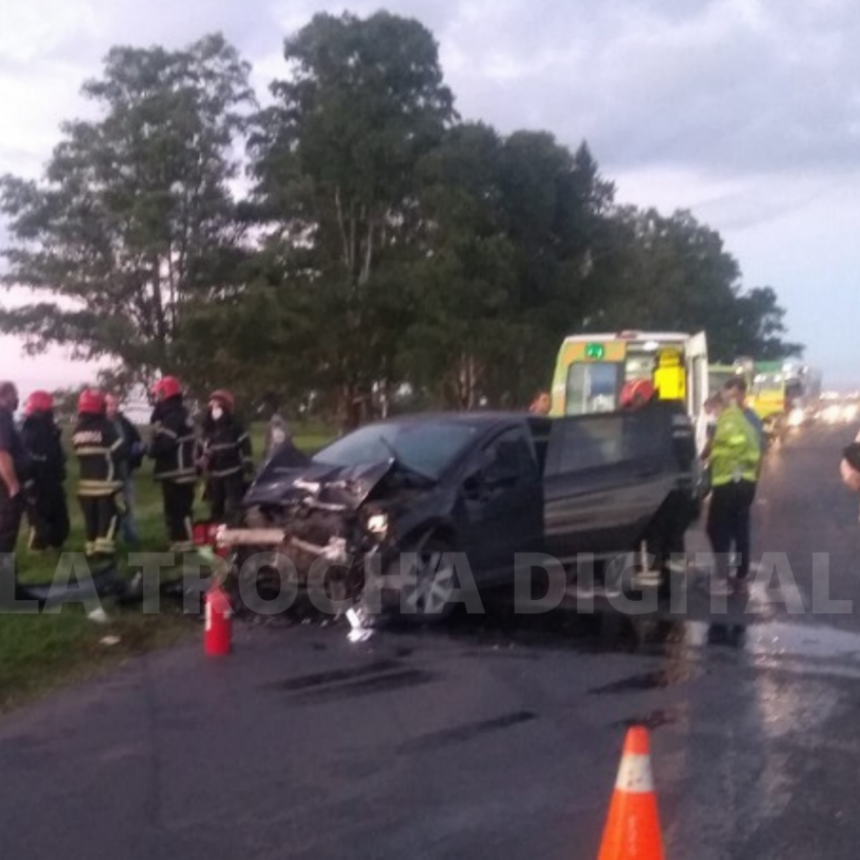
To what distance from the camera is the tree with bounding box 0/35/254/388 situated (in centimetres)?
3259

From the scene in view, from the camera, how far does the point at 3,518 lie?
13.3 meters

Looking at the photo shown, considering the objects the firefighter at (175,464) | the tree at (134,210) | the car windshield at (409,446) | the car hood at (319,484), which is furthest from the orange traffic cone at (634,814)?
the tree at (134,210)

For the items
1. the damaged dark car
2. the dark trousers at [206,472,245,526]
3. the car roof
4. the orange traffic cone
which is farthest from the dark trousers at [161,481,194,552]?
the orange traffic cone

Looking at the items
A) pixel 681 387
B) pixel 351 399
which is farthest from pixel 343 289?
pixel 681 387

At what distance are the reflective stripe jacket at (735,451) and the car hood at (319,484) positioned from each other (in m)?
3.13

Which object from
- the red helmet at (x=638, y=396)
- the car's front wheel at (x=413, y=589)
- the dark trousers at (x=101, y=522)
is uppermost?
the red helmet at (x=638, y=396)

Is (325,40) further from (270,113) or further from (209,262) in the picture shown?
(209,262)

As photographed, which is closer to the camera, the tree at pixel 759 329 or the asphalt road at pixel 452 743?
the asphalt road at pixel 452 743

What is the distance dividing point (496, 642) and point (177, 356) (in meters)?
22.7

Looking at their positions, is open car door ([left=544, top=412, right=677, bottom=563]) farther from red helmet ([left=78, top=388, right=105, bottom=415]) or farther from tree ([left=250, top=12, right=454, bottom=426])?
tree ([left=250, top=12, right=454, bottom=426])

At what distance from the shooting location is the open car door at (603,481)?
532 inches

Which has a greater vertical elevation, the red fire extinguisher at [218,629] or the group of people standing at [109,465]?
the group of people standing at [109,465]

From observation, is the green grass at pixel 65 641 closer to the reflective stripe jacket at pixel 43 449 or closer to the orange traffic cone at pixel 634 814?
the reflective stripe jacket at pixel 43 449

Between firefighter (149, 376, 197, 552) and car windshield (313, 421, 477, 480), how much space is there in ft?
8.78
